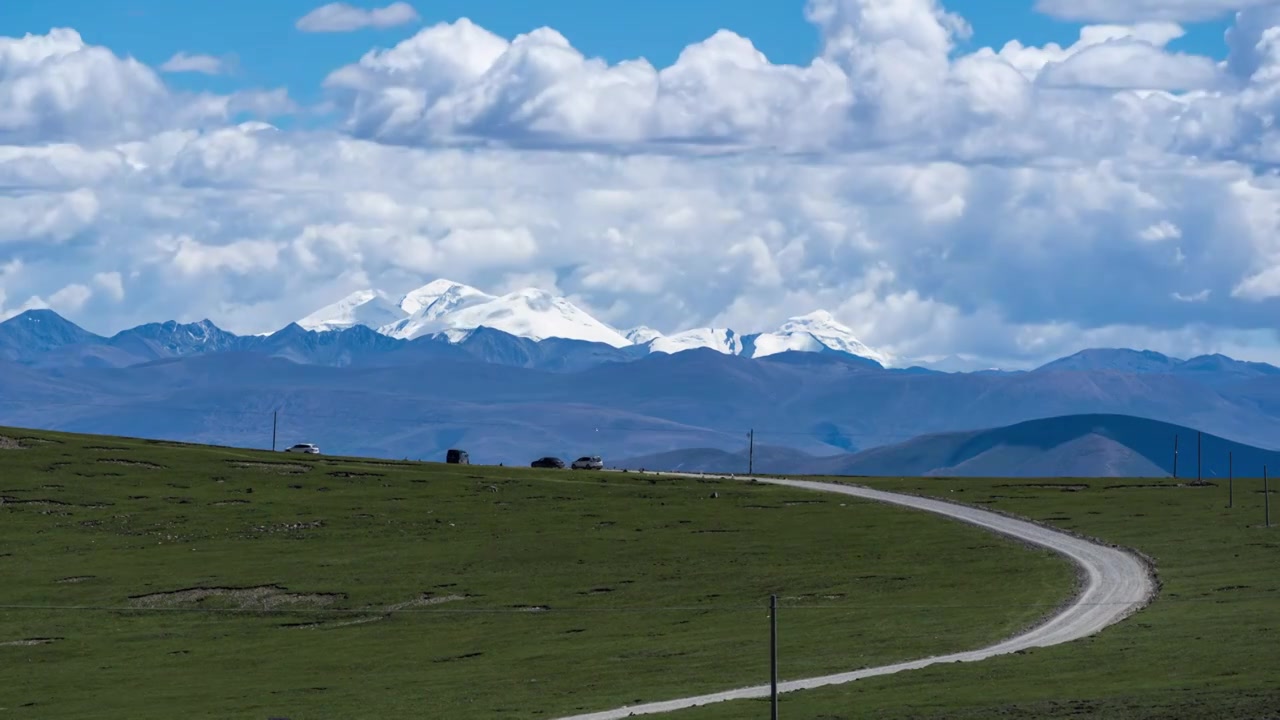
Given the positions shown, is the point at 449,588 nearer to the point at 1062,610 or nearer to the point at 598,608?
the point at 598,608

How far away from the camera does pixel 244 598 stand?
131375mm

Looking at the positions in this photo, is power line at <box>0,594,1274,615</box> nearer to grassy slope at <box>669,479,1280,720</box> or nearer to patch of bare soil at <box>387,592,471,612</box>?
patch of bare soil at <box>387,592,471,612</box>

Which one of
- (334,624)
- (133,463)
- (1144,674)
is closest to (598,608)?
(334,624)

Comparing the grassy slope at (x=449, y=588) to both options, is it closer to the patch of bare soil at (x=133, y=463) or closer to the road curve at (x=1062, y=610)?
the patch of bare soil at (x=133, y=463)

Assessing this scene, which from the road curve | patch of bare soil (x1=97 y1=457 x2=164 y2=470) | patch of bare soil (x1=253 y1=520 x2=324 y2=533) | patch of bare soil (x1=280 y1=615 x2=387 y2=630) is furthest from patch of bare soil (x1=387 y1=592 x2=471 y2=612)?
patch of bare soil (x1=97 y1=457 x2=164 y2=470)

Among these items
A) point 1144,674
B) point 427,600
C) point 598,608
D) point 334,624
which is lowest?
point 334,624

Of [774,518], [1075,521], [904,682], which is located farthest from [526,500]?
[904,682]

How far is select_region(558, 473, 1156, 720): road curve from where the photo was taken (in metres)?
79.1

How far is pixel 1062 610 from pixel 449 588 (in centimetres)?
4945

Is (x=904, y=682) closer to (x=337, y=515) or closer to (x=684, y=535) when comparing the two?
(x=684, y=535)

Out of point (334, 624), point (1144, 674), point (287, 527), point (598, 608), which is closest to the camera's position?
point (1144, 674)

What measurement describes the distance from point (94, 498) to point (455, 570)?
5284cm

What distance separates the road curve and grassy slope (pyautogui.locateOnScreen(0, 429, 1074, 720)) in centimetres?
215

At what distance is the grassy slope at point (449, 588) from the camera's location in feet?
300
